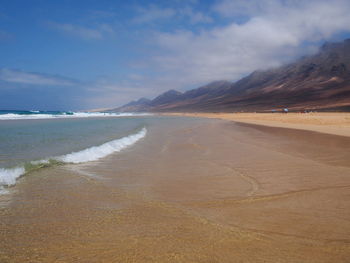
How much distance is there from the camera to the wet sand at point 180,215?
2.84 m

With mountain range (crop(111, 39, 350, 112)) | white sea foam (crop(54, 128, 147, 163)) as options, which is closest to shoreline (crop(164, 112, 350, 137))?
white sea foam (crop(54, 128, 147, 163))

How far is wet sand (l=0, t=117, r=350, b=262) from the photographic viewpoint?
9.33ft

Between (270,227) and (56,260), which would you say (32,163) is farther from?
(270,227)

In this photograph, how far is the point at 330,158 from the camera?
27.2 ft

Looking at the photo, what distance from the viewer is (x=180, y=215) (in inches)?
153

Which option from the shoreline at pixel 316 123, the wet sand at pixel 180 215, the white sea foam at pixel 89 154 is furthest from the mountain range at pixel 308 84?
the wet sand at pixel 180 215

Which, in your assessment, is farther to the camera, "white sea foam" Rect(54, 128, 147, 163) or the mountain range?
the mountain range

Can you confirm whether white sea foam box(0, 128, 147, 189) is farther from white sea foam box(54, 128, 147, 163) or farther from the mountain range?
the mountain range

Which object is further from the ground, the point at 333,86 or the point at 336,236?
the point at 333,86

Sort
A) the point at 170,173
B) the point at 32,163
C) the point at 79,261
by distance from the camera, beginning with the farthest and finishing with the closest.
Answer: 1. the point at 32,163
2. the point at 170,173
3. the point at 79,261

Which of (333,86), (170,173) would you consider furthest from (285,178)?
(333,86)

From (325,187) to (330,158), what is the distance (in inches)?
143

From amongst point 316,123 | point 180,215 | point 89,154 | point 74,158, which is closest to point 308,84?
point 316,123

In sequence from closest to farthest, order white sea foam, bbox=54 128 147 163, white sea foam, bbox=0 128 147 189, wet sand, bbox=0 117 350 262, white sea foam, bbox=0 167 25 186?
wet sand, bbox=0 117 350 262 < white sea foam, bbox=0 167 25 186 < white sea foam, bbox=0 128 147 189 < white sea foam, bbox=54 128 147 163
